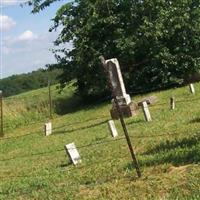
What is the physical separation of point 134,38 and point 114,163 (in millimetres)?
19644

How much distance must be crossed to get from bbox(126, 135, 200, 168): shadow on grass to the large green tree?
1839cm

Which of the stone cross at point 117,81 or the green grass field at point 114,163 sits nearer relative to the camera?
the green grass field at point 114,163

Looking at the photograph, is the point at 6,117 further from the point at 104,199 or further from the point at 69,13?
the point at 104,199

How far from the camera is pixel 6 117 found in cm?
3145

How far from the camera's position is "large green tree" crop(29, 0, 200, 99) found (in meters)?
30.4

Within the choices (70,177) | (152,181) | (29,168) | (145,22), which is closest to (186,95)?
(145,22)

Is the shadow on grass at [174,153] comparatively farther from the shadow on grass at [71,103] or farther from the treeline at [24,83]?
the treeline at [24,83]

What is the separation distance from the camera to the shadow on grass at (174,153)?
32.4ft

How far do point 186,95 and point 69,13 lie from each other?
1002 cm

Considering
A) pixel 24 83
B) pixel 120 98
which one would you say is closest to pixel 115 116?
pixel 120 98

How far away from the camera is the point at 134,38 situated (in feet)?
99.6

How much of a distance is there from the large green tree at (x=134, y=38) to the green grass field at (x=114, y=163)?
9.20 m

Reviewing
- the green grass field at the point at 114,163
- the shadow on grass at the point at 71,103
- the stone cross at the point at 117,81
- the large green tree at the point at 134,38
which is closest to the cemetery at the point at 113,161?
the green grass field at the point at 114,163

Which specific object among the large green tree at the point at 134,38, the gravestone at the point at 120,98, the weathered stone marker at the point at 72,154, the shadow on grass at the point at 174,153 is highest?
the large green tree at the point at 134,38
